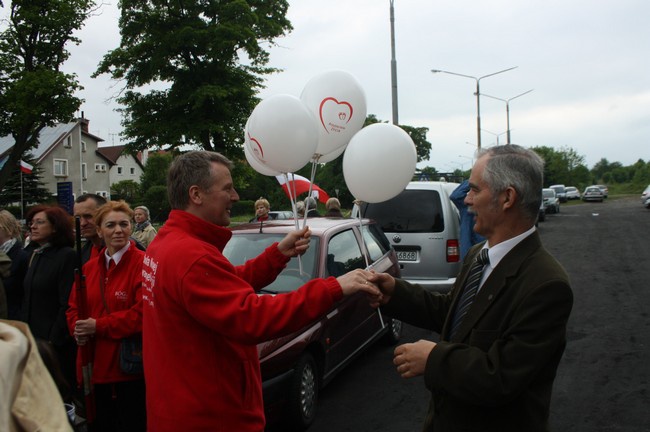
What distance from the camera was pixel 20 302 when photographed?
14.2ft

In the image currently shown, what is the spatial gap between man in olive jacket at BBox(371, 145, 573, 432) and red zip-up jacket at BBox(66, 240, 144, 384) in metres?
2.12

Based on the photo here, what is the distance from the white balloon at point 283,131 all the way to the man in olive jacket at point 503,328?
1.29 m

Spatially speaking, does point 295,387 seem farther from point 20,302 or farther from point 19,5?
point 19,5

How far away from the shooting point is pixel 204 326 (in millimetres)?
2119

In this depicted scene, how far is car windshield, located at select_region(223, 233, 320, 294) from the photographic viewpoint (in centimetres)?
483

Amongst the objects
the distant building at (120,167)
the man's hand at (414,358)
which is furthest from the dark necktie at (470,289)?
the distant building at (120,167)

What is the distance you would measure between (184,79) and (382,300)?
23068 mm

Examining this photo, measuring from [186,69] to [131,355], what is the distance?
73.5 feet

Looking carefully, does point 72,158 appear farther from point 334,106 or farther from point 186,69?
point 334,106

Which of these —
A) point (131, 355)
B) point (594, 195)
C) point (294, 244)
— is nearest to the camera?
point (294, 244)

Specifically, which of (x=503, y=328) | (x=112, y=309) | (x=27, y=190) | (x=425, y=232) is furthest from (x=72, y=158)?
(x=503, y=328)

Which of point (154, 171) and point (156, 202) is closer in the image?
point (156, 202)

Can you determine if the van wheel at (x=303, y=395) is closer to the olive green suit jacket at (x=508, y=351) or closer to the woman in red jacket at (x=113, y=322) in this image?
the woman in red jacket at (x=113, y=322)

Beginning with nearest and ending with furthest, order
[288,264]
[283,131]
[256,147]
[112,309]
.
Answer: [283,131] → [256,147] → [112,309] → [288,264]
